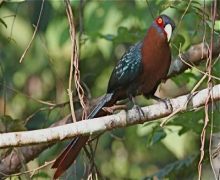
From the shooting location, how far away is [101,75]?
4809 mm

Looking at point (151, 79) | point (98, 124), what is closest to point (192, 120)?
point (151, 79)

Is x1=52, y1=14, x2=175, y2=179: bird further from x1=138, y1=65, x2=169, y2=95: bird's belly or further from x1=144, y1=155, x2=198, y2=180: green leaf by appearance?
x1=144, y1=155, x2=198, y2=180: green leaf

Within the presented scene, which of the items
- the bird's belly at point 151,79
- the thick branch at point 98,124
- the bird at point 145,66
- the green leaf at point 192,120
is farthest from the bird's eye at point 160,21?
the thick branch at point 98,124

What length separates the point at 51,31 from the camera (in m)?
4.20

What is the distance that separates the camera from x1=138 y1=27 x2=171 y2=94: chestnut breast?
10.3ft

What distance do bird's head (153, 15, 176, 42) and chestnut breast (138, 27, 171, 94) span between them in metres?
0.02

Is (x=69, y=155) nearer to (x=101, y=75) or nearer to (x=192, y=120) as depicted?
(x=192, y=120)

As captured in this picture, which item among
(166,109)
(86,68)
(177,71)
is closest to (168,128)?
(177,71)

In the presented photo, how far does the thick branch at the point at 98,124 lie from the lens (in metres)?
2.22

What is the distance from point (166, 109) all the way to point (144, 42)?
0.77 meters

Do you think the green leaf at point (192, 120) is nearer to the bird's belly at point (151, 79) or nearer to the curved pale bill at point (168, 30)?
the bird's belly at point (151, 79)

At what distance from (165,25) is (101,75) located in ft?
5.62

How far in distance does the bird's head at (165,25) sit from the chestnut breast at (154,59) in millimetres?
19

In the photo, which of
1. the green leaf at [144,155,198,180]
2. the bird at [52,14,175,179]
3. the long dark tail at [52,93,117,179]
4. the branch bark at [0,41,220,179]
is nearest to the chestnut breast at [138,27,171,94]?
the bird at [52,14,175,179]
